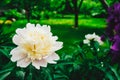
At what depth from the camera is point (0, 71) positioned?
11.4 feet

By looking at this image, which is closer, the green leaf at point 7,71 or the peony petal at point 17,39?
the peony petal at point 17,39

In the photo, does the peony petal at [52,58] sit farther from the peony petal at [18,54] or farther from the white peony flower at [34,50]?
the peony petal at [18,54]

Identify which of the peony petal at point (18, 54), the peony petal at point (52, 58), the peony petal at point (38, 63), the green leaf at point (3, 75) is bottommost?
the green leaf at point (3, 75)

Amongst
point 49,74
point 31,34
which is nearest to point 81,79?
point 49,74

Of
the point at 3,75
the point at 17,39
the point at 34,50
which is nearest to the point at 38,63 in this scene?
the point at 34,50

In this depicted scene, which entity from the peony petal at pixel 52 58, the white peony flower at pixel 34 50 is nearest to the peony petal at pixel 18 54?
the white peony flower at pixel 34 50

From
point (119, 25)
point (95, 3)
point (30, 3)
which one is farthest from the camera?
point (95, 3)

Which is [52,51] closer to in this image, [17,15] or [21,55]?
[21,55]

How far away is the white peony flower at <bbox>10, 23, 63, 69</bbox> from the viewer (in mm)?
2822

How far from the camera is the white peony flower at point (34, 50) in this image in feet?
9.26

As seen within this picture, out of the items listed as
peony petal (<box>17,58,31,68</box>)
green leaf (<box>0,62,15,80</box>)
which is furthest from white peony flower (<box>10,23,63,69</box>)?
green leaf (<box>0,62,15,80</box>)

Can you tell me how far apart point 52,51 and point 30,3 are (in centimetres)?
1910

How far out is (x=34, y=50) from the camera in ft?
9.27

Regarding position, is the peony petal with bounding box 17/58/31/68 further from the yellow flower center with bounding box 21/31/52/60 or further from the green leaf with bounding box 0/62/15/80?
the green leaf with bounding box 0/62/15/80
